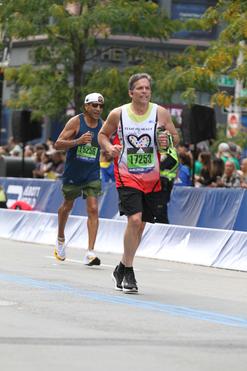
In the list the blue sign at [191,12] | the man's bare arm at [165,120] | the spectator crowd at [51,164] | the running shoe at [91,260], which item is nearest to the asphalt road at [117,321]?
the running shoe at [91,260]

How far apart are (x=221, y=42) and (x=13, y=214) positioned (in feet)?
18.2

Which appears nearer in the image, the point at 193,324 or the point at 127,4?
the point at 193,324

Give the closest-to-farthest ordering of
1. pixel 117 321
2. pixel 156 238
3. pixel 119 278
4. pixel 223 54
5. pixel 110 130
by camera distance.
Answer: pixel 117 321 → pixel 119 278 → pixel 110 130 → pixel 156 238 → pixel 223 54

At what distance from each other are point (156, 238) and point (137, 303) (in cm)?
740

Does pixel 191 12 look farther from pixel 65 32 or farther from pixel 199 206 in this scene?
pixel 199 206

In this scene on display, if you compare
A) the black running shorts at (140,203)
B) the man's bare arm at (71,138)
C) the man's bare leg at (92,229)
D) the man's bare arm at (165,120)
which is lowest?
the man's bare leg at (92,229)

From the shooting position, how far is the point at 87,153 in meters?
15.2

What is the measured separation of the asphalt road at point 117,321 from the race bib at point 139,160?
45.2 inches

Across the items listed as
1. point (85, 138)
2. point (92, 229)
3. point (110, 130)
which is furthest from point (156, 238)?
point (110, 130)

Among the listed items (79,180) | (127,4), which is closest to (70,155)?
(79,180)

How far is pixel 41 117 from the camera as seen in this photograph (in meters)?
30.3

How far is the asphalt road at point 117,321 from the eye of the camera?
7.50m

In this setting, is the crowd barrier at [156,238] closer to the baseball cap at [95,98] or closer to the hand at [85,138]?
the hand at [85,138]

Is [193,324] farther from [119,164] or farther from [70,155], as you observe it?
[70,155]
